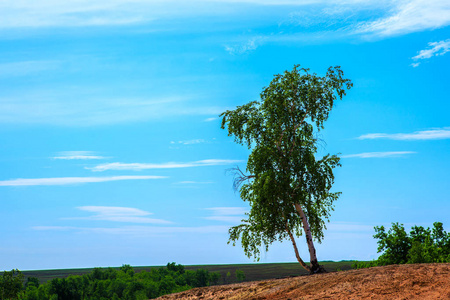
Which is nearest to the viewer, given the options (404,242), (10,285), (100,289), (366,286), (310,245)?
(366,286)

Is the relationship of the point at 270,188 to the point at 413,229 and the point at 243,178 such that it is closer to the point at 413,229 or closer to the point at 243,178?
the point at 243,178

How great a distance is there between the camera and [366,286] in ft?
61.9

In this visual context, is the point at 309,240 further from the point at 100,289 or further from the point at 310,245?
the point at 100,289

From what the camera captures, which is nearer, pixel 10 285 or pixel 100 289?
pixel 10 285

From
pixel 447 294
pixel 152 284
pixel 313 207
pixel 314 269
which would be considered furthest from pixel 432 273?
pixel 152 284

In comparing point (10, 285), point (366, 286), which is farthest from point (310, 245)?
point (10, 285)

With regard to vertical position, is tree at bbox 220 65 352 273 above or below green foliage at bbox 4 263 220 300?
above

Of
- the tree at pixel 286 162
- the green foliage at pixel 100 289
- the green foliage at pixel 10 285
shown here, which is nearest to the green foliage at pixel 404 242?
the tree at pixel 286 162

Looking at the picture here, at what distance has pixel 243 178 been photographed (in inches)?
1206

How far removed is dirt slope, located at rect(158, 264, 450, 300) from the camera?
17516 millimetres

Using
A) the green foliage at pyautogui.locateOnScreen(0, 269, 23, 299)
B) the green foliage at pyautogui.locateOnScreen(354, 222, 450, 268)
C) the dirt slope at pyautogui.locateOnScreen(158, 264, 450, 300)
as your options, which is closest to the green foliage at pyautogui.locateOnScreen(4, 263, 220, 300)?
the green foliage at pyautogui.locateOnScreen(0, 269, 23, 299)

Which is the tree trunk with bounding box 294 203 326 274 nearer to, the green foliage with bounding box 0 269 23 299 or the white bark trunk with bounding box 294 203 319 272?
the white bark trunk with bounding box 294 203 319 272

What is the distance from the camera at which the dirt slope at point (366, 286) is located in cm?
1752

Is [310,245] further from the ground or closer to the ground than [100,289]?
further from the ground
